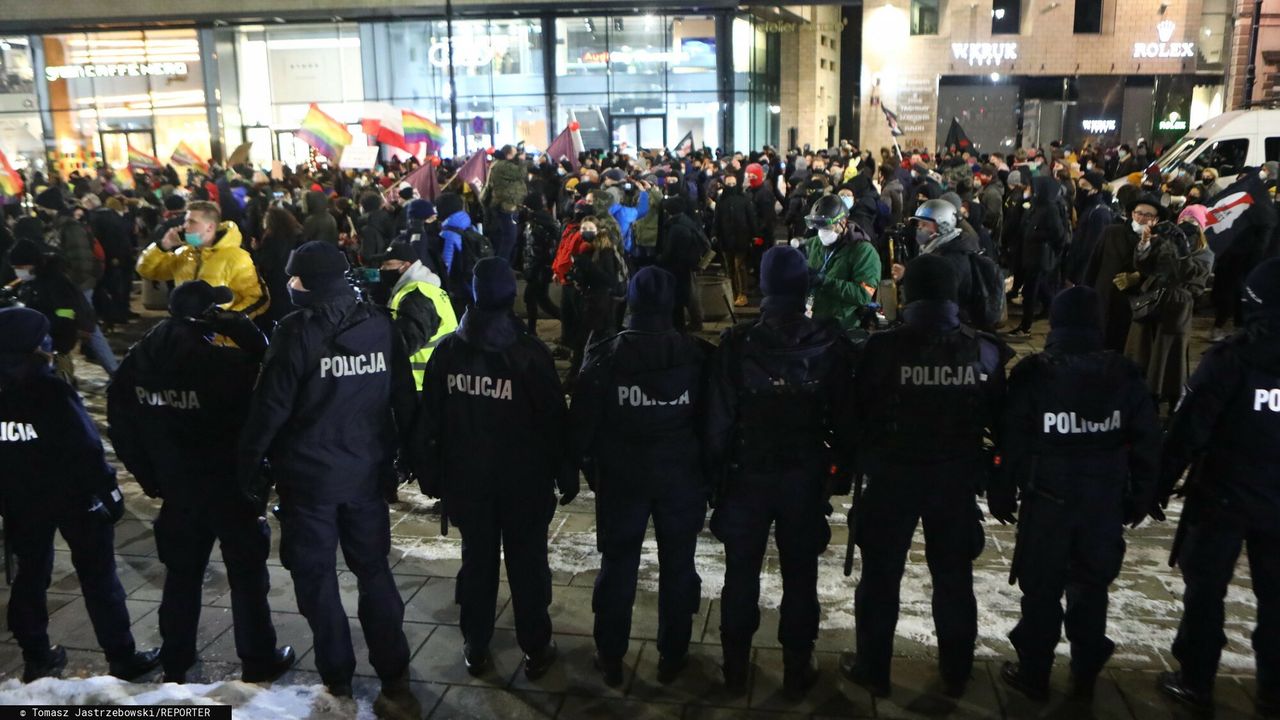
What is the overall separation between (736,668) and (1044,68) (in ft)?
119

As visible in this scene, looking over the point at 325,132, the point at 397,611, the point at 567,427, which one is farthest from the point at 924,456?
the point at 325,132

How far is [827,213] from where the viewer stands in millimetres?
7051

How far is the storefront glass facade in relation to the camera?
1230 inches

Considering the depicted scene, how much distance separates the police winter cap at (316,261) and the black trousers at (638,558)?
1506 millimetres

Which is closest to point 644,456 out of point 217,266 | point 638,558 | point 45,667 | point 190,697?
point 638,558

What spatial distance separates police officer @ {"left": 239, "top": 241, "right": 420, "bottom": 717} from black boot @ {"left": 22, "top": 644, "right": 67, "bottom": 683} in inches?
A: 55.3

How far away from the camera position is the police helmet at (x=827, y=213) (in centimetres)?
703

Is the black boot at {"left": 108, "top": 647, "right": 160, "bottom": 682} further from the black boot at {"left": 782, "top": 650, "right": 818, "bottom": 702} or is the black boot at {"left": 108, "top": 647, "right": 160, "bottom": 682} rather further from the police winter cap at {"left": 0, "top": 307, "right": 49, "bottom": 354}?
the black boot at {"left": 782, "top": 650, "right": 818, "bottom": 702}

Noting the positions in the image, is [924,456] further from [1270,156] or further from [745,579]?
[1270,156]

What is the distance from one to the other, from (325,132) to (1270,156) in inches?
647

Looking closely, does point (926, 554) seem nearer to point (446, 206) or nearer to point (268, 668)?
point (268, 668)

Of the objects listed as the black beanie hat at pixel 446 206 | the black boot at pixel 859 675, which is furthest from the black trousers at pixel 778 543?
the black beanie hat at pixel 446 206

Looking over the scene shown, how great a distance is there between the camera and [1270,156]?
1766 centimetres

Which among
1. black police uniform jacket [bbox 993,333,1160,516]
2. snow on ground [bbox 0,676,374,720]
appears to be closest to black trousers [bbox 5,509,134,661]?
snow on ground [bbox 0,676,374,720]
